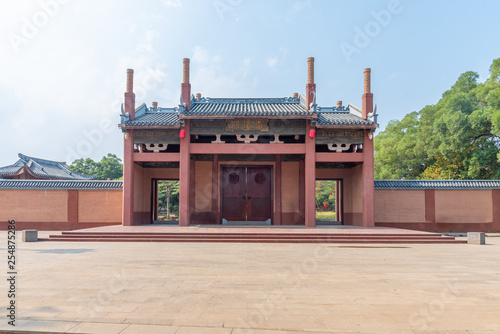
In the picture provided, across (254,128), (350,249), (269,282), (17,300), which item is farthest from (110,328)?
(254,128)

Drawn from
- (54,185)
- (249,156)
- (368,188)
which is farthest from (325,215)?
(54,185)

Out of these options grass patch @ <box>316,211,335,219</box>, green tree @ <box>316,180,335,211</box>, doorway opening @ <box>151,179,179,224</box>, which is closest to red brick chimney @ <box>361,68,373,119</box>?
doorway opening @ <box>151,179,179,224</box>

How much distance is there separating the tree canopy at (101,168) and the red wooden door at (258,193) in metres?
28.5

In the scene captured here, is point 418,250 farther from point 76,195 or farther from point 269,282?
point 76,195

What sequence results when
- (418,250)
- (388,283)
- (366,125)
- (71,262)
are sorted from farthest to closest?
1. (366,125)
2. (418,250)
3. (71,262)
4. (388,283)

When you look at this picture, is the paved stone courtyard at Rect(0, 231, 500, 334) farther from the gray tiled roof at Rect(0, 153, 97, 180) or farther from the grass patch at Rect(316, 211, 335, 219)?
the grass patch at Rect(316, 211, 335, 219)

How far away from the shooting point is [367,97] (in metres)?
14.1

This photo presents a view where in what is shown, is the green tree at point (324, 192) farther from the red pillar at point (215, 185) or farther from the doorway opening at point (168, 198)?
the red pillar at point (215, 185)

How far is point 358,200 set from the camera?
579 inches

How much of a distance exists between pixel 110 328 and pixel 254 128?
11.2 metres

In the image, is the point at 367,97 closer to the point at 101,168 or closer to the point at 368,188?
the point at 368,188

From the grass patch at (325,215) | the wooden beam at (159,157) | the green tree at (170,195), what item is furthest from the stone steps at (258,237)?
the grass patch at (325,215)

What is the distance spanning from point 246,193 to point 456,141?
12682mm

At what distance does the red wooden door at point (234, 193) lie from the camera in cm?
1566
